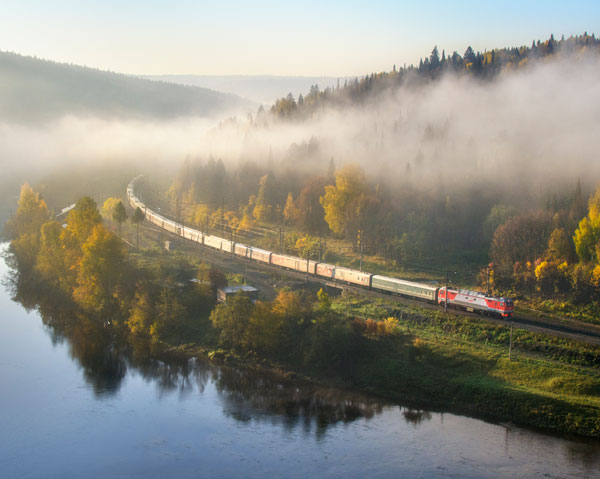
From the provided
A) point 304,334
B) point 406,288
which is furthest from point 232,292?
point 406,288

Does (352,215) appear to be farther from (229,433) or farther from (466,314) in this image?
(229,433)

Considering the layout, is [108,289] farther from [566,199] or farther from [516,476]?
[566,199]

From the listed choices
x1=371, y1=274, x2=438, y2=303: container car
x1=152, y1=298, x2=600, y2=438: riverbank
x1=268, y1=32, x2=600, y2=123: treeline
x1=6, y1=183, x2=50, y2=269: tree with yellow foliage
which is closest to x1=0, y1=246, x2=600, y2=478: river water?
x1=152, y1=298, x2=600, y2=438: riverbank

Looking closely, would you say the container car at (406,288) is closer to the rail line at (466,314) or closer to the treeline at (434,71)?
the rail line at (466,314)

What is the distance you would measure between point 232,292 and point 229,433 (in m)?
18.9

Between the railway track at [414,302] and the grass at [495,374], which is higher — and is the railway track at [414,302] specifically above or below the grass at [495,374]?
above

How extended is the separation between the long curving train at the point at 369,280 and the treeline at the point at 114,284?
9.81 meters

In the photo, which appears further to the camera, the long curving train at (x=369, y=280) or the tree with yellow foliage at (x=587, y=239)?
the tree with yellow foliage at (x=587, y=239)

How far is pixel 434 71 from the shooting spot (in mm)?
113750

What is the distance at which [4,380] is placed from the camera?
Result: 37.7 meters

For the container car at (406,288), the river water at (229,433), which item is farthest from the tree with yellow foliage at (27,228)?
the container car at (406,288)

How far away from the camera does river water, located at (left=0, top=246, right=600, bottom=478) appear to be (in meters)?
27.8

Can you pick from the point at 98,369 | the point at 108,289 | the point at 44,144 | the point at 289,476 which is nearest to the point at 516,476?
the point at 289,476

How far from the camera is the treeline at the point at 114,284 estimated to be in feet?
155
